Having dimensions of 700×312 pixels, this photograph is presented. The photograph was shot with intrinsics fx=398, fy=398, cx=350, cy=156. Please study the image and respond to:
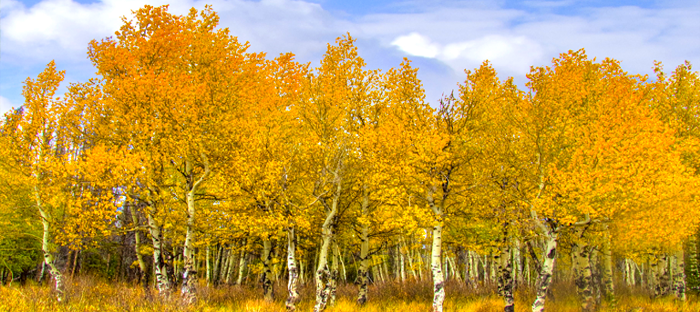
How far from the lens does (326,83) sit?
17359 mm

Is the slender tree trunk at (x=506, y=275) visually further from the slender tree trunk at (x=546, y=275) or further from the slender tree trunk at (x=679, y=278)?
the slender tree trunk at (x=679, y=278)

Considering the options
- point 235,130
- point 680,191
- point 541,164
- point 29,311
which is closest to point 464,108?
point 541,164

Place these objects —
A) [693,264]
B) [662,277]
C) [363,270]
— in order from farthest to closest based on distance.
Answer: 1. [693,264]
2. [662,277]
3. [363,270]

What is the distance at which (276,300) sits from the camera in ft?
58.9

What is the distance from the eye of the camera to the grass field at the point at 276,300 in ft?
36.7

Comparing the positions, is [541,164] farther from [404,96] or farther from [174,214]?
[174,214]

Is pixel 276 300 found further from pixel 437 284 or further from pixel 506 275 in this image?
pixel 506 275

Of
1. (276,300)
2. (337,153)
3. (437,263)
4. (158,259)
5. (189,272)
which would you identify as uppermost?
(337,153)

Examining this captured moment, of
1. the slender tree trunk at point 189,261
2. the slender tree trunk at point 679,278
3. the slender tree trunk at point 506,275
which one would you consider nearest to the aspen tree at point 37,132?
the slender tree trunk at point 189,261

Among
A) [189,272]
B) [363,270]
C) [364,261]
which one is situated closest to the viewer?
[189,272]

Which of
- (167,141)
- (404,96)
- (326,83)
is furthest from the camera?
(326,83)

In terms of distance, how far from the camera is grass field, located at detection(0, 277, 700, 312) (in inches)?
440

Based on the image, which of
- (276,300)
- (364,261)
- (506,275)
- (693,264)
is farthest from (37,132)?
(693,264)

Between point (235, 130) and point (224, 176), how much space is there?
192cm
